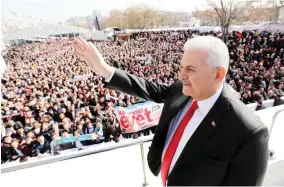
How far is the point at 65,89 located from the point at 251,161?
200cm

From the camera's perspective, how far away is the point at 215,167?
0.55 m

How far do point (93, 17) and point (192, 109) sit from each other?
5.62 feet

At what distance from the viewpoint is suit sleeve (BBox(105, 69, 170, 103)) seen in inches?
28.7

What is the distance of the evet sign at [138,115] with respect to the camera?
243 centimetres

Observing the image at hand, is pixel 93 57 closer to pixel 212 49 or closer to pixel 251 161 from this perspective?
pixel 212 49

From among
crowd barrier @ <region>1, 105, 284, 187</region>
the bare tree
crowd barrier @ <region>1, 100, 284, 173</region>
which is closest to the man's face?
crowd barrier @ <region>1, 105, 284, 187</region>

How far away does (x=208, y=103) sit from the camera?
24.3 inches

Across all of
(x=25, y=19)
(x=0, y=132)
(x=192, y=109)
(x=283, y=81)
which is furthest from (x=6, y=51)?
(x=283, y=81)

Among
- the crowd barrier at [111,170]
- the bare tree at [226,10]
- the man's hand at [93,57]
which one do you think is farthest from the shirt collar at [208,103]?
the bare tree at [226,10]

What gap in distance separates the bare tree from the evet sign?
1169 mm

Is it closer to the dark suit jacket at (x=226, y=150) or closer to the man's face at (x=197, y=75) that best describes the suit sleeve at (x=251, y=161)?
the dark suit jacket at (x=226, y=150)

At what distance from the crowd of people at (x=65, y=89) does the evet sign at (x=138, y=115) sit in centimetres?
6

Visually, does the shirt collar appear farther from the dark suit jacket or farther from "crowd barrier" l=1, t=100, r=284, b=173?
"crowd barrier" l=1, t=100, r=284, b=173

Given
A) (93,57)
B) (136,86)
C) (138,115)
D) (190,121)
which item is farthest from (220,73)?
(138,115)
